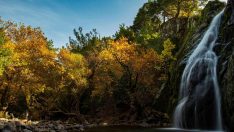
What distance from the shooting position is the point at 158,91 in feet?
125

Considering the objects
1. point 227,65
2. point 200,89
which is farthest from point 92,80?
point 227,65

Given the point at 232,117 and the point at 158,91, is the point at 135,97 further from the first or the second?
the point at 232,117

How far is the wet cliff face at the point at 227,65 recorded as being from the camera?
20147mm

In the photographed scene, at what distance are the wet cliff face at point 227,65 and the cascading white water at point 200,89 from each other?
21.5 inches

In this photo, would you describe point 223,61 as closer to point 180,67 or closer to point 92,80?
point 180,67

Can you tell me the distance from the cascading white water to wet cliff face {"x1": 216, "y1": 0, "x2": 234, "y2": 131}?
1.79 feet

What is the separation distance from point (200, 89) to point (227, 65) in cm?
264

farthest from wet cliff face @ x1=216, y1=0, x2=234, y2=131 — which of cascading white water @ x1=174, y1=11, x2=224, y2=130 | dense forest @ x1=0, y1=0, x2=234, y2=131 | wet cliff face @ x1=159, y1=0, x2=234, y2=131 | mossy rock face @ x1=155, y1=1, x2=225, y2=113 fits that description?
dense forest @ x1=0, y1=0, x2=234, y2=131

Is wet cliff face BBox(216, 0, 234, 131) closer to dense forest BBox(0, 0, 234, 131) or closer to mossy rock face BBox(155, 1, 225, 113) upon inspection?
mossy rock face BBox(155, 1, 225, 113)

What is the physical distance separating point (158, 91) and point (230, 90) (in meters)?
A: 18.2

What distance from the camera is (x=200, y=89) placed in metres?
24.3

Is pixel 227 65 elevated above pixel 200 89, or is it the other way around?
pixel 227 65

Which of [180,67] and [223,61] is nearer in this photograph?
[223,61]

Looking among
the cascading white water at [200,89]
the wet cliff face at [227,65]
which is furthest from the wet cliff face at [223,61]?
the cascading white water at [200,89]
